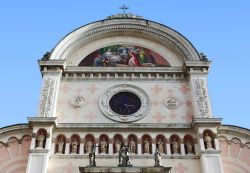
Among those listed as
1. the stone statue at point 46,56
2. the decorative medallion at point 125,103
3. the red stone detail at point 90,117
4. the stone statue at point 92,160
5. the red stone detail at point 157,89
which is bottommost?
the stone statue at point 92,160

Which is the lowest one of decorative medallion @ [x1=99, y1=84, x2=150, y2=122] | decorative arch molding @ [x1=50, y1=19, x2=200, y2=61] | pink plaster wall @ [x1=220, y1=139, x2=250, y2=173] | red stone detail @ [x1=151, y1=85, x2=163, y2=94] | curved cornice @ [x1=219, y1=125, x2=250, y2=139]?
pink plaster wall @ [x1=220, y1=139, x2=250, y2=173]

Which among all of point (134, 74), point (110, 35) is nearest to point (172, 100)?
point (134, 74)

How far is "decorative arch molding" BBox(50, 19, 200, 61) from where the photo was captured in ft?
60.8

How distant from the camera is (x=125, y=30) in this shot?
19.8m

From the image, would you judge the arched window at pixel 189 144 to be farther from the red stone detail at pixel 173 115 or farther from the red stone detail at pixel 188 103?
the red stone detail at pixel 188 103

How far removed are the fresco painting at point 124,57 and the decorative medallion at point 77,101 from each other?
2111 millimetres

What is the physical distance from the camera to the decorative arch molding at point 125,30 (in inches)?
730

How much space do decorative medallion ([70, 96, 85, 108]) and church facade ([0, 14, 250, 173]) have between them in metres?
0.04

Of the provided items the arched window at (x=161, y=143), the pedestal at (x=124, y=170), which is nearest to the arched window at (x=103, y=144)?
the arched window at (x=161, y=143)

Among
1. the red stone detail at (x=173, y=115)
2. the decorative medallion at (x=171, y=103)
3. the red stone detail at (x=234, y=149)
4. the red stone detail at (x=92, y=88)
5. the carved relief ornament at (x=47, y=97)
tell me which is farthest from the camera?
the red stone detail at (x=92, y=88)

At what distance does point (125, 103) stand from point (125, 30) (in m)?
4.48

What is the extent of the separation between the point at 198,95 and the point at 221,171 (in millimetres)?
3723

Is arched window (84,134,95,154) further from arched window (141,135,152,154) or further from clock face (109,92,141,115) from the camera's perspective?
arched window (141,135,152,154)

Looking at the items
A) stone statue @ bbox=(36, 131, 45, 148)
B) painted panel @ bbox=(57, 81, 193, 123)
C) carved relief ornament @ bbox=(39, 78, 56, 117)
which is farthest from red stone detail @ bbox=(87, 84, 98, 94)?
stone statue @ bbox=(36, 131, 45, 148)
